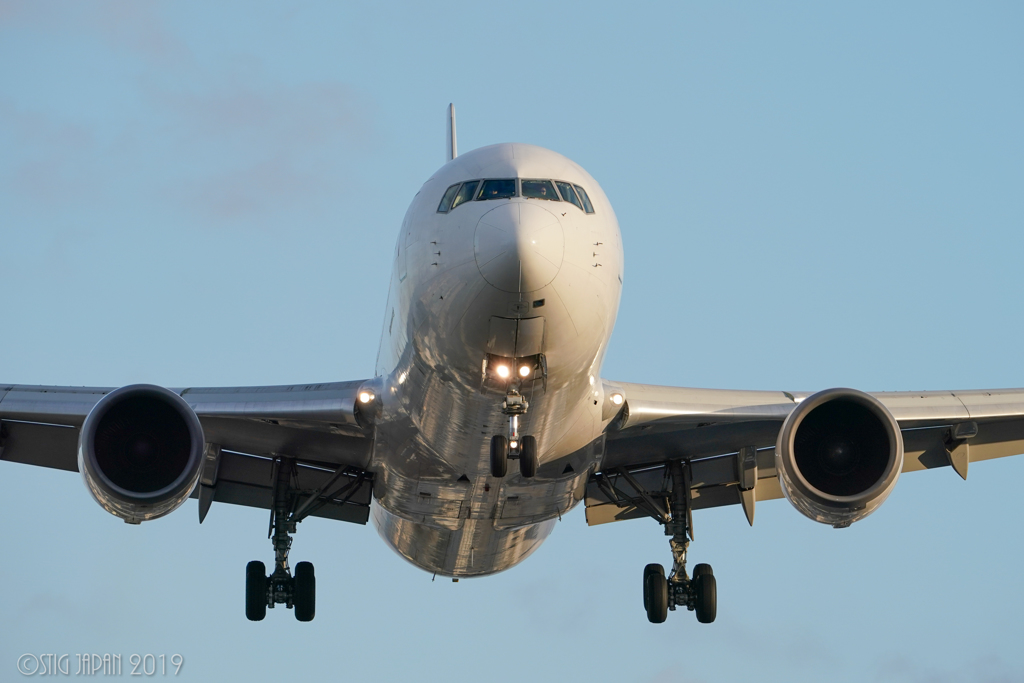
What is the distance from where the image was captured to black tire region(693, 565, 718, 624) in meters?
24.3

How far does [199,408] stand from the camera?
20766 mm

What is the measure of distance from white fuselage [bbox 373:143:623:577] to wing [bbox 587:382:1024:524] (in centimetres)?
116

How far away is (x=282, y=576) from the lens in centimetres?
2394

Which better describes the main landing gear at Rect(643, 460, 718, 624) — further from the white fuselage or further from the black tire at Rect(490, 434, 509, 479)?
the black tire at Rect(490, 434, 509, 479)

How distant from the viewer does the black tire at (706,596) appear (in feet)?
79.6

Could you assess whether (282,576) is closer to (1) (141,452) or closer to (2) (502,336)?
(1) (141,452)

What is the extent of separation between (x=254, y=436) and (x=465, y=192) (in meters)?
7.34

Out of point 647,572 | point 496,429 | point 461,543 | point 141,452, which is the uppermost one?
point 496,429

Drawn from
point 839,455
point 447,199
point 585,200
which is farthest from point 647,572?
point 447,199

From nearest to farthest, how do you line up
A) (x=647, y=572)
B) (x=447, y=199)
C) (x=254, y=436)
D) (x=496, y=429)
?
1. (x=447, y=199)
2. (x=496, y=429)
3. (x=254, y=436)
4. (x=647, y=572)

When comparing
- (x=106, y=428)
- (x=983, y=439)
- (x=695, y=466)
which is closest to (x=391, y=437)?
(x=106, y=428)

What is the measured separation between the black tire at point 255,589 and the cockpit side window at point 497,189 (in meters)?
9.95

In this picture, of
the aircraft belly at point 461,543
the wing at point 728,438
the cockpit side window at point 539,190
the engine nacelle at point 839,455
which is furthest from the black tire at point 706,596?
the cockpit side window at point 539,190

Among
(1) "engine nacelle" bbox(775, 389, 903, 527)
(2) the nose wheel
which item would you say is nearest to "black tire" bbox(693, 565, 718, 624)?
(1) "engine nacelle" bbox(775, 389, 903, 527)
